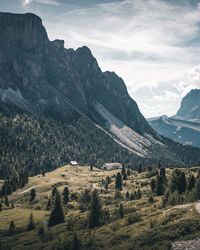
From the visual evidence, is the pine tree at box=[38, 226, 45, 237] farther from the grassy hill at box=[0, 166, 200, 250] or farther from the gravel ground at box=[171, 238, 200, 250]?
the gravel ground at box=[171, 238, 200, 250]

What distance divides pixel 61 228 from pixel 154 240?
48.6 metres

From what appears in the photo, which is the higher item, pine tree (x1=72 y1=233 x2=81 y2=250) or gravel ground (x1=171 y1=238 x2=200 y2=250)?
gravel ground (x1=171 y1=238 x2=200 y2=250)

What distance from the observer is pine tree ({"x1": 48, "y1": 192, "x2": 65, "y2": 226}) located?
109831 mm

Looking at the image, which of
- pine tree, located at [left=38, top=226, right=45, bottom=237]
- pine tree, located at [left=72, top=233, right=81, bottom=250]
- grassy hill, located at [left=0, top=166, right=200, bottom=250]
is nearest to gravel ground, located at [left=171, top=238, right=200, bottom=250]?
grassy hill, located at [left=0, top=166, right=200, bottom=250]

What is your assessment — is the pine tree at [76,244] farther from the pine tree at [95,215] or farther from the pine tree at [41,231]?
the pine tree at [41,231]

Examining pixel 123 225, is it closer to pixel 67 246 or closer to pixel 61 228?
pixel 67 246

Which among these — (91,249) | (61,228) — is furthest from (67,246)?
(61,228)

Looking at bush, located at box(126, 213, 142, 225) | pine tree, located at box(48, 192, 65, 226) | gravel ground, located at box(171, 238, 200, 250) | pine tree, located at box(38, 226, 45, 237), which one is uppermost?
gravel ground, located at box(171, 238, 200, 250)

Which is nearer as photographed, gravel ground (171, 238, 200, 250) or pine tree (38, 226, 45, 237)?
gravel ground (171, 238, 200, 250)

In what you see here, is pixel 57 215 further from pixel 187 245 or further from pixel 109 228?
pixel 187 245

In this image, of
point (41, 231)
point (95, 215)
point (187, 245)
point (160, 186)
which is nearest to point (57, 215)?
point (41, 231)

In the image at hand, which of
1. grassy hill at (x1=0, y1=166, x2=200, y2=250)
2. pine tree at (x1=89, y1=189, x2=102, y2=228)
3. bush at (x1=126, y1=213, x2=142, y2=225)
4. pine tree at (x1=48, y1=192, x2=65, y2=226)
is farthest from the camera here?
pine tree at (x1=48, y1=192, x2=65, y2=226)

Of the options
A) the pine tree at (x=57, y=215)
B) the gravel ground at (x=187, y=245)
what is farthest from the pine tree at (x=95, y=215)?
the gravel ground at (x=187, y=245)

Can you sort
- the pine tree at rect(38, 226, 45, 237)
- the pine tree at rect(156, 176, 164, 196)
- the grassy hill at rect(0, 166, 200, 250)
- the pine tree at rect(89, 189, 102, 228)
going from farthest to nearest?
the pine tree at rect(156, 176, 164, 196), the pine tree at rect(38, 226, 45, 237), the pine tree at rect(89, 189, 102, 228), the grassy hill at rect(0, 166, 200, 250)
